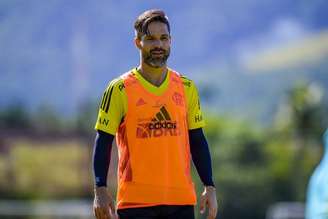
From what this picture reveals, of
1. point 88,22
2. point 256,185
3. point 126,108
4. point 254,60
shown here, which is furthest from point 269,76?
point 126,108

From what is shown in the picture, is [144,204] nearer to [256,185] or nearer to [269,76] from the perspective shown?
[256,185]

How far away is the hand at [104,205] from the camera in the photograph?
24.7ft

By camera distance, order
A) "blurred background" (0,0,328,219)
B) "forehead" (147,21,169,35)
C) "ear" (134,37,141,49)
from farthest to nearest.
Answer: "blurred background" (0,0,328,219), "ear" (134,37,141,49), "forehead" (147,21,169,35)

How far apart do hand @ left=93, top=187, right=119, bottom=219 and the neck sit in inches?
36.5

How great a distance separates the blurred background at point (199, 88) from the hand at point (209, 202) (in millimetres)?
38886

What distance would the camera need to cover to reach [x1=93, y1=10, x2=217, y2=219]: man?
7.70 metres

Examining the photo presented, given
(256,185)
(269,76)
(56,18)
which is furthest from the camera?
(269,76)

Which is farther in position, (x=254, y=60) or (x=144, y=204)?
(x=254, y=60)

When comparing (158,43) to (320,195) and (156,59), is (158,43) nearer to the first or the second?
(156,59)

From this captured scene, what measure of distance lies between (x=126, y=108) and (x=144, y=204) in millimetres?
735

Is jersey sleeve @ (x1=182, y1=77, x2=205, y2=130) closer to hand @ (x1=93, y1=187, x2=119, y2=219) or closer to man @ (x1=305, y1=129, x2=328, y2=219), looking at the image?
hand @ (x1=93, y1=187, x2=119, y2=219)

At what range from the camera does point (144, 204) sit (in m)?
7.70

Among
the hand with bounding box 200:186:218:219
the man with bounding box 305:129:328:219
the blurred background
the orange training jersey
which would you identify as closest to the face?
the orange training jersey

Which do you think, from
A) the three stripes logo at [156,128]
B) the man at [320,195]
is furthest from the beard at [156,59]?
the man at [320,195]
